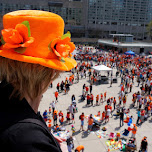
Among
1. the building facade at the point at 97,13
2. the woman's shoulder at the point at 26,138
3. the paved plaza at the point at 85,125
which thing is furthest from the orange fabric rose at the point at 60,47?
the building facade at the point at 97,13

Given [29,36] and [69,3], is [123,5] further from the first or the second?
[29,36]

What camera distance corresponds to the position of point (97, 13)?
7400cm

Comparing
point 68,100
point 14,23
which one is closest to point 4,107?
point 14,23

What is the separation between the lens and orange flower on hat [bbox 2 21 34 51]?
4.05ft

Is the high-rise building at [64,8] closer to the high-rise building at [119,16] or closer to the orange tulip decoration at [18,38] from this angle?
the high-rise building at [119,16]

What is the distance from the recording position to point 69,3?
248 feet

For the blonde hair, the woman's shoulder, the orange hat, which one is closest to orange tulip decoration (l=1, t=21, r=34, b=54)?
the orange hat

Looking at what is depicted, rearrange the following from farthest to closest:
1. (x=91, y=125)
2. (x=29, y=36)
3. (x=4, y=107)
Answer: (x=91, y=125) < (x=29, y=36) < (x=4, y=107)

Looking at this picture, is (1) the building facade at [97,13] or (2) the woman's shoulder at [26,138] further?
(1) the building facade at [97,13]

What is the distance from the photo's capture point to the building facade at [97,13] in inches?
2862

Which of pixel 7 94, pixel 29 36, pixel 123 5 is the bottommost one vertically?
pixel 7 94

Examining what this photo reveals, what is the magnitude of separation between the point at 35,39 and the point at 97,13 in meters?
78.5

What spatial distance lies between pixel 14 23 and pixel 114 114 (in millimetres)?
11221

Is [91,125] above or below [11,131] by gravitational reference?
below
